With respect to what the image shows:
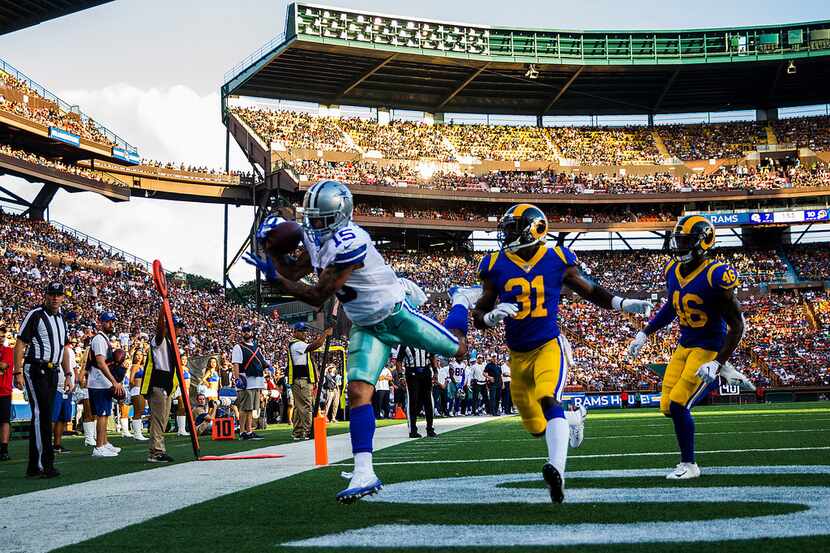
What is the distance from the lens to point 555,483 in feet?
16.9

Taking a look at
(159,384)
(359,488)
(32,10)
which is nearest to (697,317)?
(359,488)

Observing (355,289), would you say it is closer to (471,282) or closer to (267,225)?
(267,225)

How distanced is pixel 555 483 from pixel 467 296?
192 centimetres

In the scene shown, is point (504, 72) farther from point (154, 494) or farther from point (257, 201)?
point (154, 494)

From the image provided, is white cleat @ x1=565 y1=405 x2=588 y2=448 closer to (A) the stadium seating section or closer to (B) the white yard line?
(B) the white yard line

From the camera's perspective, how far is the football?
237 inches

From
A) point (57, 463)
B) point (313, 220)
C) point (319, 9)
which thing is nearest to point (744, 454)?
point (313, 220)

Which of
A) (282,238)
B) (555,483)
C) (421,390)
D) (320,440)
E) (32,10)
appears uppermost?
(32,10)

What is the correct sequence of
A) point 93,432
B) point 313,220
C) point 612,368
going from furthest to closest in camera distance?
point 612,368 < point 93,432 < point 313,220

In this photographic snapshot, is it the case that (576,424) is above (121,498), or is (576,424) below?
above

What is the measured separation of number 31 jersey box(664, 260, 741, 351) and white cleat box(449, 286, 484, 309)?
193 cm

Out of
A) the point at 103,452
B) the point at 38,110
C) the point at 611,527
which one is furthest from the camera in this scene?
the point at 38,110

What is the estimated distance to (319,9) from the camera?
157ft

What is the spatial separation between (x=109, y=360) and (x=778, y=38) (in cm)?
4688
